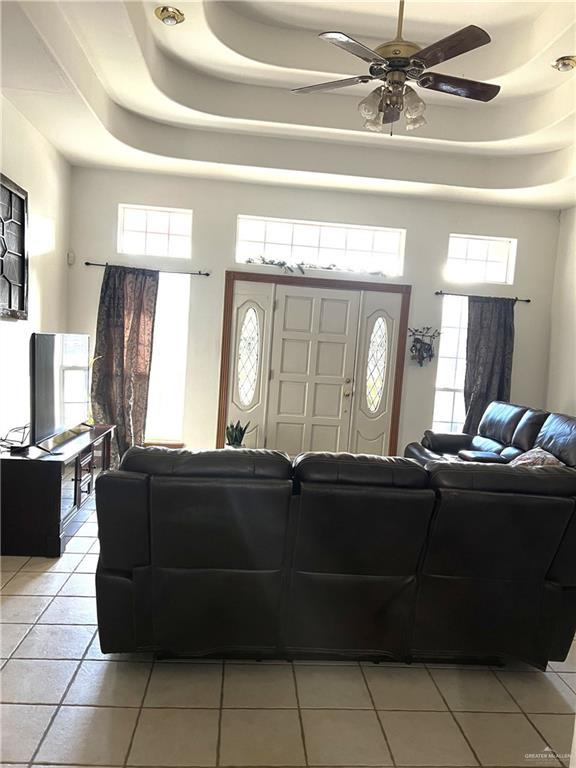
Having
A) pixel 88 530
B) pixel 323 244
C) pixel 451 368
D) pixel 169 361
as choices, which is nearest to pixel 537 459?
pixel 451 368

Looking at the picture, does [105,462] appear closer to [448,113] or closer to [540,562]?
Result: [540,562]

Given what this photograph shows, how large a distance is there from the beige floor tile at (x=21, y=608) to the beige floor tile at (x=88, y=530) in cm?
91

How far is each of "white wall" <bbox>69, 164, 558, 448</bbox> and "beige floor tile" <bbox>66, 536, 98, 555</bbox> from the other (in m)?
2.23

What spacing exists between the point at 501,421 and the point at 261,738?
12.8ft

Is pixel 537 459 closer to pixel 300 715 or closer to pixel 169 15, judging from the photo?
pixel 300 715

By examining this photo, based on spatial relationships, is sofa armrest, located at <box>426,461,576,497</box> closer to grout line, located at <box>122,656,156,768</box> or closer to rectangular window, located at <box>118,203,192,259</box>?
grout line, located at <box>122,656,156,768</box>

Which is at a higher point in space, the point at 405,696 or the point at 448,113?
the point at 448,113

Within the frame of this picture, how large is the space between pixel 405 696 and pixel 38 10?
3.81 m

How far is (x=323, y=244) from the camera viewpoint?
590 cm

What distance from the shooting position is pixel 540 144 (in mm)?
4816

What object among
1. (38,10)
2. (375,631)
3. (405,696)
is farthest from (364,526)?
(38,10)

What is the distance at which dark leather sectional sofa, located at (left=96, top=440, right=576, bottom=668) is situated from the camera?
207 centimetres

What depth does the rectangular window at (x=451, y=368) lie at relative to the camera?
236 inches

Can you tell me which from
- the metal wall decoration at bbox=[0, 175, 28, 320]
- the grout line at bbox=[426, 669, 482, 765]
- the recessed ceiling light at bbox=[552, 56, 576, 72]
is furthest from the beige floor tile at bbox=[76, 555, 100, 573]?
the recessed ceiling light at bbox=[552, 56, 576, 72]
